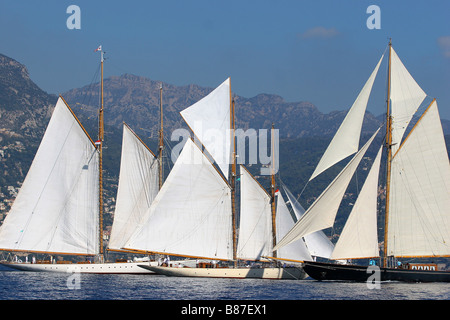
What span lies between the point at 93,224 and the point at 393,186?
110ft

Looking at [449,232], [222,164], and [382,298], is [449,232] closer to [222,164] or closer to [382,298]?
[382,298]

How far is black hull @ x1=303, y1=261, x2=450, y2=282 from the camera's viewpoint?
244 ft

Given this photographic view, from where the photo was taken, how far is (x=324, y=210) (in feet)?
237

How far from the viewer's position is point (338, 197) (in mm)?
73062

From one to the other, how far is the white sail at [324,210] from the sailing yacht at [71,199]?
22.6 m

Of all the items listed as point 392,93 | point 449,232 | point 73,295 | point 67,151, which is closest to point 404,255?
point 449,232

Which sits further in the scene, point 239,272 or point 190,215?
point 239,272

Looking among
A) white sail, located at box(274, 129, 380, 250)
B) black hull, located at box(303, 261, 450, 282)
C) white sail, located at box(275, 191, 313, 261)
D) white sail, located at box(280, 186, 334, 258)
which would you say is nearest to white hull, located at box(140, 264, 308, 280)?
white sail, located at box(280, 186, 334, 258)

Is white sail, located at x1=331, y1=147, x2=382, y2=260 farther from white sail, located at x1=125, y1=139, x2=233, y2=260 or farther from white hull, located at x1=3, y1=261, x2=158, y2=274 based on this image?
white hull, located at x1=3, y1=261, x2=158, y2=274

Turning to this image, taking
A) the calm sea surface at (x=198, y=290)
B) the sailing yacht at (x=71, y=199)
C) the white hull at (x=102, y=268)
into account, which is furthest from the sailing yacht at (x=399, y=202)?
the sailing yacht at (x=71, y=199)

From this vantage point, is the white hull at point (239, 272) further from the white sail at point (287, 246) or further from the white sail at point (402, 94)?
the white sail at point (402, 94)

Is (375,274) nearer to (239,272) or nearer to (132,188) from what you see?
(239,272)

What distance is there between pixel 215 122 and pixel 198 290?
73.1 ft

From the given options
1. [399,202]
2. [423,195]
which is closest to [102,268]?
[399,202]
